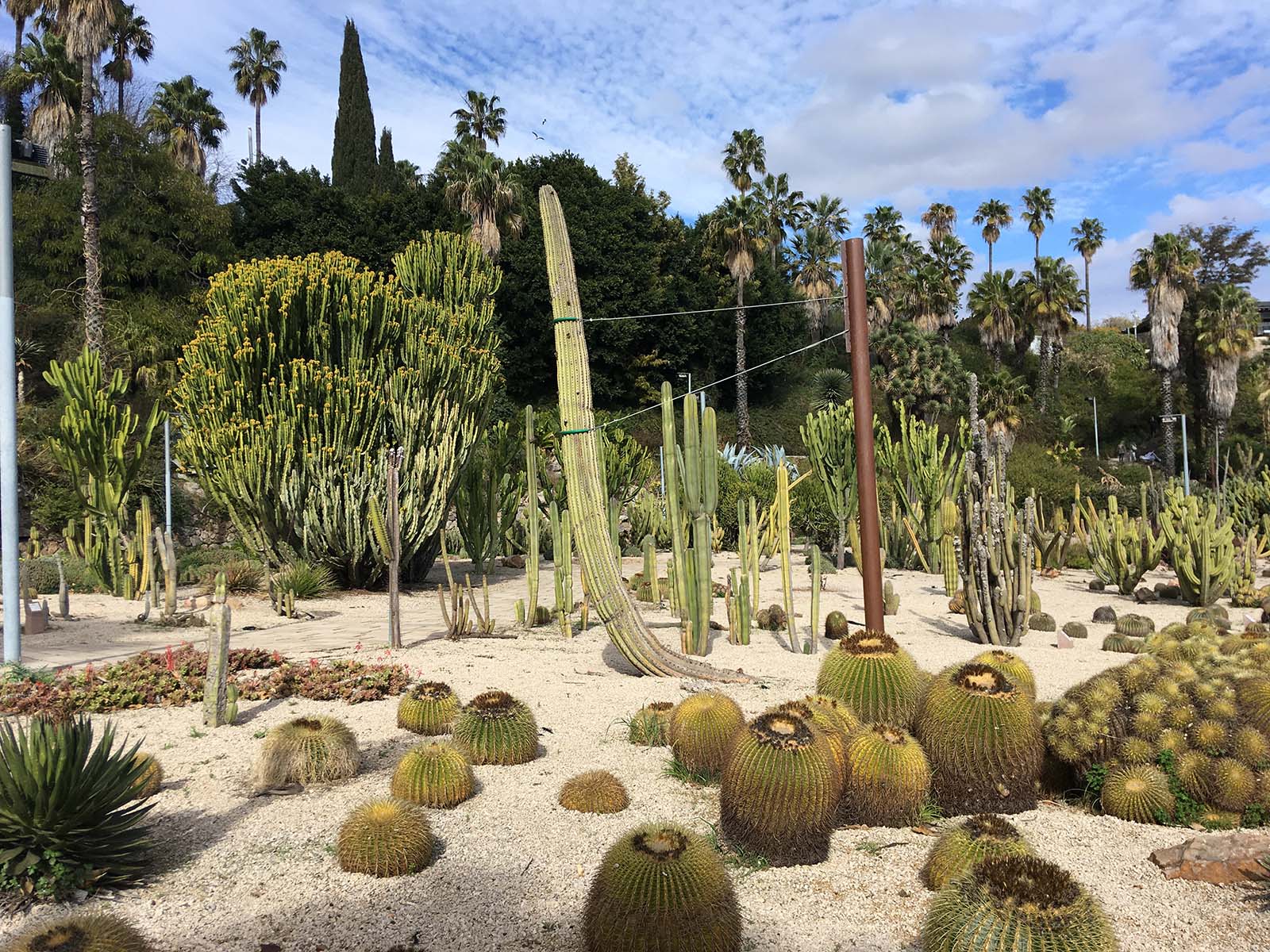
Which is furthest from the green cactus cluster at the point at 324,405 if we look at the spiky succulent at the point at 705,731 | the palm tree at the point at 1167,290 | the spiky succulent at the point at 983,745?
the palm tree at the point at 1167,290

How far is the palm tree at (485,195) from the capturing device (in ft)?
99.1

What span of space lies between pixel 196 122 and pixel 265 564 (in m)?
32.8

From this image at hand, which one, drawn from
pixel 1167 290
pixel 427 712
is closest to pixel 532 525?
pixel 427 712

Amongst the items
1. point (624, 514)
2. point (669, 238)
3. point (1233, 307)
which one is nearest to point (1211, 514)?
point (624, 514)

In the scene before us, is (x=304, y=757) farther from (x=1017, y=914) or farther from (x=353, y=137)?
(x=353, y=137)

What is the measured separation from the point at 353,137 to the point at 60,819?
3830 centimetres

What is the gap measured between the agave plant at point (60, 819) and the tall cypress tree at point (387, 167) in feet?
117

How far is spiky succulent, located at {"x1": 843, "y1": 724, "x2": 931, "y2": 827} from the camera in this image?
4129 mm

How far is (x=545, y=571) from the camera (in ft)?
53.6

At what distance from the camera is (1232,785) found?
4098mm

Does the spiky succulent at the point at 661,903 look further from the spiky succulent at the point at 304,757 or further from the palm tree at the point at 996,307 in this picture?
the palm tree at the point at 996,307

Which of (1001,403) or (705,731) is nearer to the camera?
(705,731)

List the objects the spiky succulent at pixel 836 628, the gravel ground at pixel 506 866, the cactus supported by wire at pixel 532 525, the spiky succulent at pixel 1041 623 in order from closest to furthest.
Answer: the gravel ground at pixel 506 866, the spiky succulent at pixel 836 628, the spiky succulent at pixel 1041 623, the cactus supported by wire at pixel 532 525

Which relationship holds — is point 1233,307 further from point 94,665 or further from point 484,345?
point 94,665
